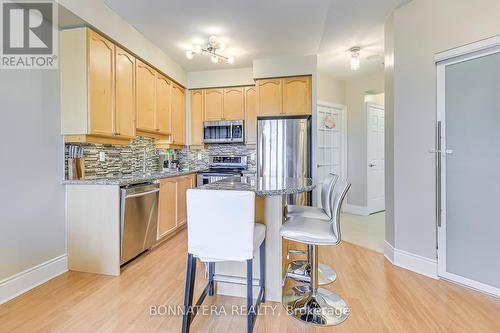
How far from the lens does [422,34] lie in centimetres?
245

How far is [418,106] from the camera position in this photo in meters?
2.48

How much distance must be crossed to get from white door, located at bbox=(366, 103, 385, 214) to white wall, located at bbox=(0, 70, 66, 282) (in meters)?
4.92

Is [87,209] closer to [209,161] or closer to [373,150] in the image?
[209,161]

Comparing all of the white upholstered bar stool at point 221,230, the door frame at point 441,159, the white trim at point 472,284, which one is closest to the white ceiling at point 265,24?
the door frame at point 441,159

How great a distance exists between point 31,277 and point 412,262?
3.59 metres

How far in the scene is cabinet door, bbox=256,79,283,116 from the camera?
13.1ft

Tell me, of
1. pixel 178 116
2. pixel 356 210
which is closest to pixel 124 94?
pixel 178 116

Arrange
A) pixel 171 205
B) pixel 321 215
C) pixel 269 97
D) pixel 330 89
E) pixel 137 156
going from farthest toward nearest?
pixel 330 89 < pixel 269 97 < pixel 137 156 < pixel 171 205 < pixel 321 215

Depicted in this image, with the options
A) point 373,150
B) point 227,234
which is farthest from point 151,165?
point 373,150

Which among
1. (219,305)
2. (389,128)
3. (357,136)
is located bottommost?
(219,305)

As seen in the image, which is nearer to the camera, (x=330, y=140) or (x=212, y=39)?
(x=212, y=39)

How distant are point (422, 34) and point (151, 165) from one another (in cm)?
392

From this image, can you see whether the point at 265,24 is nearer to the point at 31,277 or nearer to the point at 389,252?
the point at 389,252

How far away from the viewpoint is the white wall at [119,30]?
2.31 meters
